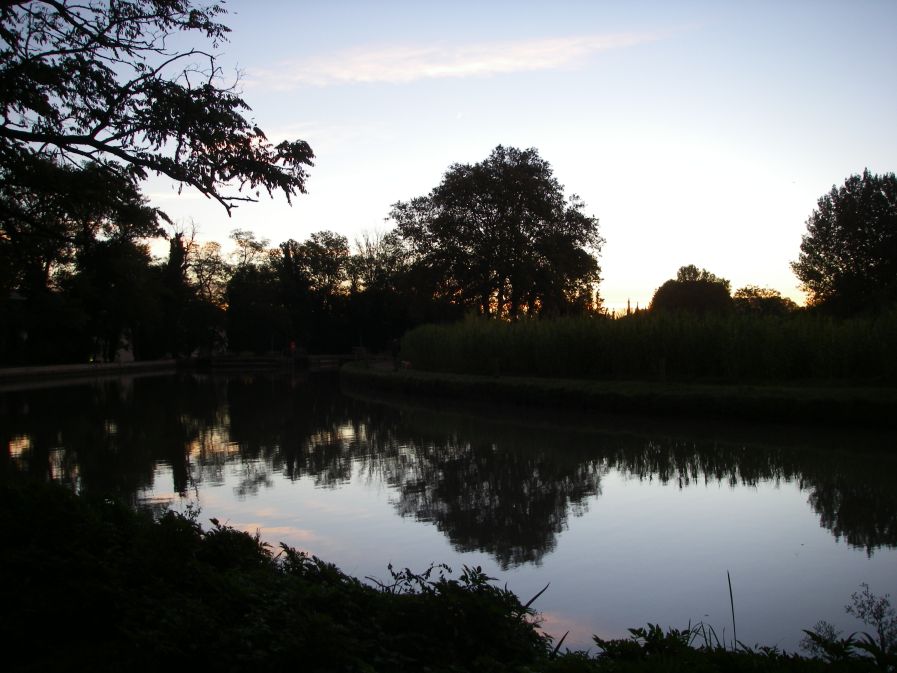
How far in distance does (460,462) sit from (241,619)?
925 cm

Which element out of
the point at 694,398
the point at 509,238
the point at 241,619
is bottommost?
the point at 241,619

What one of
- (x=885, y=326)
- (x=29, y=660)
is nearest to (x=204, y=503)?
(x=29, y=660)

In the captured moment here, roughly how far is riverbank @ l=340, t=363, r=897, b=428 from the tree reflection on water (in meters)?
1.12

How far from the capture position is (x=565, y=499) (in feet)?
33.7

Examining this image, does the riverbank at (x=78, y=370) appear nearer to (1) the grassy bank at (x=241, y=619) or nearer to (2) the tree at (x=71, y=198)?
(2) the tree at (x=71, y=198)

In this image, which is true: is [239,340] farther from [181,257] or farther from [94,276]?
[94,276]

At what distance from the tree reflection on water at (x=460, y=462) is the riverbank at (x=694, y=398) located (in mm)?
1121

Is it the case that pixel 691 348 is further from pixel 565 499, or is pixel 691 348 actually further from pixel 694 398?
pixel 565 499

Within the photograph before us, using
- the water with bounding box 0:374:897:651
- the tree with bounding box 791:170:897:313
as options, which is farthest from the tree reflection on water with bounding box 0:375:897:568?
the tree with bounding box 791:170:897:313

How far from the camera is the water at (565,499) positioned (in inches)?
259

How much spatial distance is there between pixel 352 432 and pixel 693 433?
7.58m

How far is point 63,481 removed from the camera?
11.8 metres

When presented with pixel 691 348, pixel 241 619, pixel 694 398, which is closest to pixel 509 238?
pixel 691 348

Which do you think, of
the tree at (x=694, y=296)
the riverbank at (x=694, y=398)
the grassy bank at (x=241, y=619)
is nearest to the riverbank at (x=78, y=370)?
the riverbank at (x=694, y=398)
